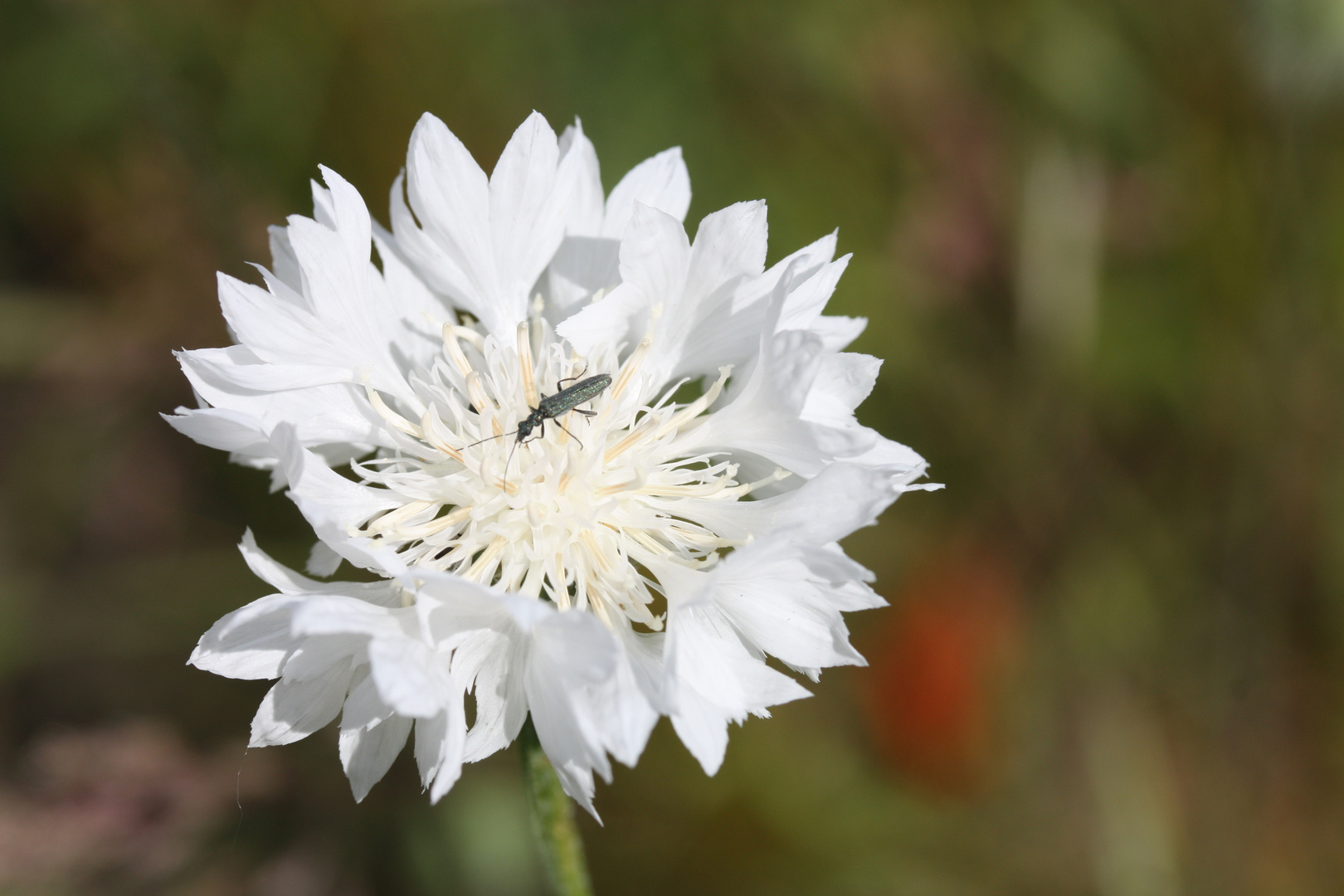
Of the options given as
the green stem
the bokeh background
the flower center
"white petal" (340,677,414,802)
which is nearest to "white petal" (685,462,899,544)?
the flower center

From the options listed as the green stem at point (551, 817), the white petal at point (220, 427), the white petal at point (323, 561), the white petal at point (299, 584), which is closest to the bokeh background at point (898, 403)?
the green stem at point (551, 817)

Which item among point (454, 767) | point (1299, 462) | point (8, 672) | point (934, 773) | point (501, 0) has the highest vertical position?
point (501, 0)

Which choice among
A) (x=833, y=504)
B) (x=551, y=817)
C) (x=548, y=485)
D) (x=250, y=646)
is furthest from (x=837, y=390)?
(x=250, y=646)

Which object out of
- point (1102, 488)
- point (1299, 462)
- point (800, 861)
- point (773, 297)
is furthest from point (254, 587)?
point (1299, 462)

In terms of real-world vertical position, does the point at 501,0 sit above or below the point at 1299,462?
above

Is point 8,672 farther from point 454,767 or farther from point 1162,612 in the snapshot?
point 1162,612

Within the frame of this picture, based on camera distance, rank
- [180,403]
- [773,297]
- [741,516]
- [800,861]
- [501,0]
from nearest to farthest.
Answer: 1. [773,297]
2. [741,516]
3. [800,861]
4. [180,403]
5. [501,0]
